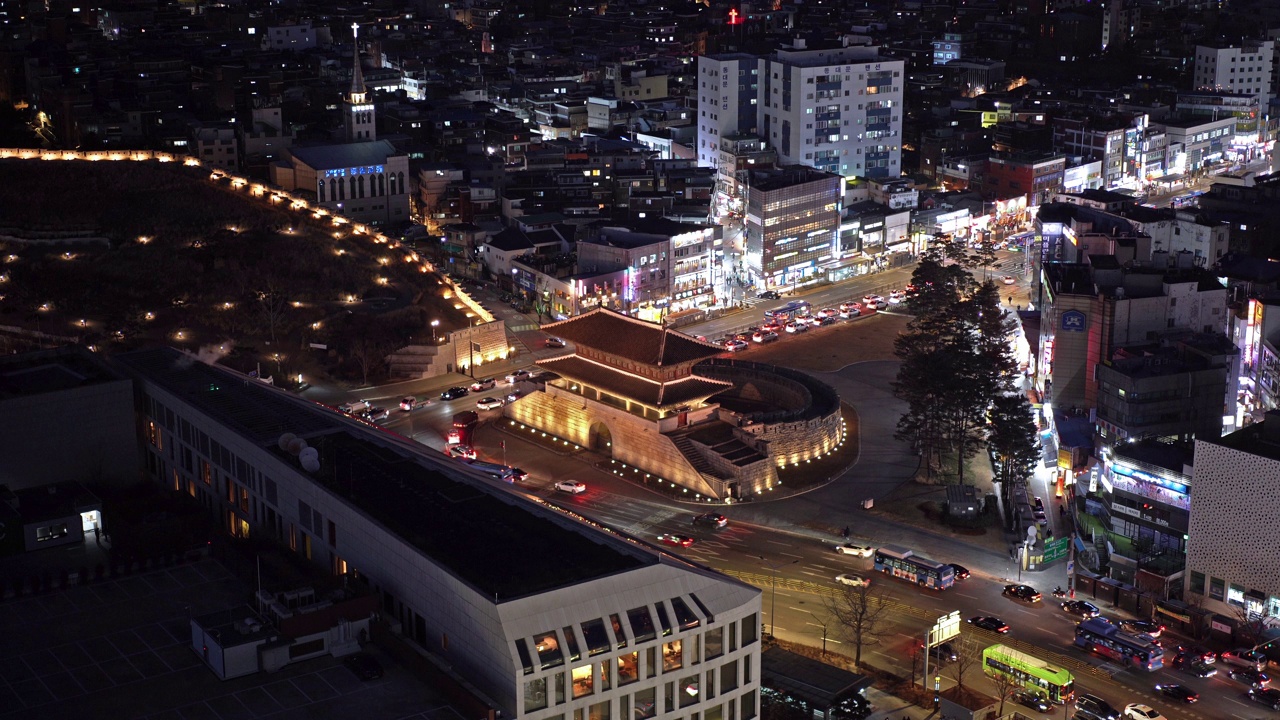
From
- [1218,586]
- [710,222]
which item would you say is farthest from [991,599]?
[710,222]

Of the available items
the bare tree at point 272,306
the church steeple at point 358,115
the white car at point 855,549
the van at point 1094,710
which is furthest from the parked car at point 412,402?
the van at point 1094,710

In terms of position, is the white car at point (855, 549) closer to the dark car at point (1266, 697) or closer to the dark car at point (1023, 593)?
the dark car at point (1023, 593)

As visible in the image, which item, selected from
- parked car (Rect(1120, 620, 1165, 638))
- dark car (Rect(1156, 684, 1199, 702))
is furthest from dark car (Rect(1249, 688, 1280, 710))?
parked car (Rect(1120, 620, 1165, 638))

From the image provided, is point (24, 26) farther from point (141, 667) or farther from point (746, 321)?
point (141, 667)

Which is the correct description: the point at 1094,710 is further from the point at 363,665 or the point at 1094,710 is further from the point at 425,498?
the point at 363,665

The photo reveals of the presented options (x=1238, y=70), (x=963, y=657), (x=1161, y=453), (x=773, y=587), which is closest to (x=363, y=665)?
(x=773, y=587)

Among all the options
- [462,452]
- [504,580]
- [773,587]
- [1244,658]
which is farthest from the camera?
[462,452]
